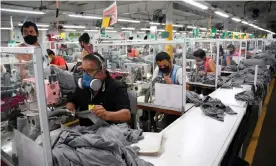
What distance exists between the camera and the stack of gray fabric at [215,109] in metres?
2.67

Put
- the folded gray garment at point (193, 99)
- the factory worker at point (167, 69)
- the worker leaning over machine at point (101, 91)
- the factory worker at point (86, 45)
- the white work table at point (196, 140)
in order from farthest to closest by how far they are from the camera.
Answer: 1. the factory worker at point (86, 45)
2. the folded gray garment at point (193, 99)
3. the factory worker at point (167, 69)
4. the worker leaning over machine at point (101, 91)
5. the white work table at point (196, 140)

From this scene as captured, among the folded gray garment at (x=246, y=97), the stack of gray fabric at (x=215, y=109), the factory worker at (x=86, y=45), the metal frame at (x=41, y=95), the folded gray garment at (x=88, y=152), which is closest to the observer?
the metal frame at (x=41, y=95)

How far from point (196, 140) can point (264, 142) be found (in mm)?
2595

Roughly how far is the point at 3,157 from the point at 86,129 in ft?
1.91

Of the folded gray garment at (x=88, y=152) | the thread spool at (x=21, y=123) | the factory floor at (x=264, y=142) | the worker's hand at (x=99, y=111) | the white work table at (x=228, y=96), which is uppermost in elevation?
the thread spool at (x=21, y=123)

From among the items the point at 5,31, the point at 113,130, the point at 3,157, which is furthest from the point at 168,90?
the point at 5,31

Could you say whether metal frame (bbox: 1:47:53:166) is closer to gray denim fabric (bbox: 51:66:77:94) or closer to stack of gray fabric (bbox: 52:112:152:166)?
stack of gray fabric (bbox: 52:112:152:166)

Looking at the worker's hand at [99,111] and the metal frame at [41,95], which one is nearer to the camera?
the metal frame at [41,95]

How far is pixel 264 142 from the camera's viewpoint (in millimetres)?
3949

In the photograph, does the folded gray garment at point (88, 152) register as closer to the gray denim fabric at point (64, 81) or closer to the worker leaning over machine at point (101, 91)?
the worker leaning over machine at point (101, 91)

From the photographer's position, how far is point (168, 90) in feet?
9.98

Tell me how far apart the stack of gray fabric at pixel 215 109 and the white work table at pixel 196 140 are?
62mm

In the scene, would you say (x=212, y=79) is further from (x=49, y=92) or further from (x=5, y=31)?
(x=5, y=31)

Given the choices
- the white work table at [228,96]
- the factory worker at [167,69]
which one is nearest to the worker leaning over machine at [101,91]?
the factory worker at [167,69]
